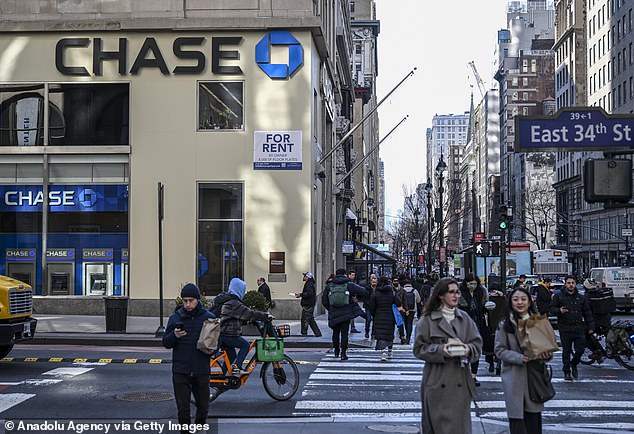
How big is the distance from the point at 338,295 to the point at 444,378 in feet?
36.0

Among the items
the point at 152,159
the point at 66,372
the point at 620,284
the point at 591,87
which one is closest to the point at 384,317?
the point at 66,372

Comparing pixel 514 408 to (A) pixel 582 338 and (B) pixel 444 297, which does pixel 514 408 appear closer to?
(B) pixel 444 297

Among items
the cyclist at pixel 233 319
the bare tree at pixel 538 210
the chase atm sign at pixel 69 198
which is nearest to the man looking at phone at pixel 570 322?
the cyclist at pixel 233 319

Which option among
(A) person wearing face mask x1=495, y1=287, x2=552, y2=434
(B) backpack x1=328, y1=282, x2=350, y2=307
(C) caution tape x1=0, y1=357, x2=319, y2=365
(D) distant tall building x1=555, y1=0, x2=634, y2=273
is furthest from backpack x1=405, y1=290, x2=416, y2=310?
(D) distant tall building x1=555, y1=0, x2=634, y2=273

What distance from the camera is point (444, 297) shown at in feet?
25.5

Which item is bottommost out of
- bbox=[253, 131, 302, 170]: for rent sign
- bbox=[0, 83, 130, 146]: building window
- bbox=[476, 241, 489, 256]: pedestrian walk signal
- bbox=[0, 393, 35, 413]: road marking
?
bbox=[0, 393, 35, 413]: road marking

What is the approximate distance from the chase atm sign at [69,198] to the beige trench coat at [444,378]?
24.6 metres

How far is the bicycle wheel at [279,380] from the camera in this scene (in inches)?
507

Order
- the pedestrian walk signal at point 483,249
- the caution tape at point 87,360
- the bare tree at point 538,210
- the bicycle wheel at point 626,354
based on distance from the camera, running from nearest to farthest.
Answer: the bicycle wheel at point 626,354 < the caution tape at point 87,360 < the pedestrian walk signal at point 483,249 < the bare tree at point 538,210

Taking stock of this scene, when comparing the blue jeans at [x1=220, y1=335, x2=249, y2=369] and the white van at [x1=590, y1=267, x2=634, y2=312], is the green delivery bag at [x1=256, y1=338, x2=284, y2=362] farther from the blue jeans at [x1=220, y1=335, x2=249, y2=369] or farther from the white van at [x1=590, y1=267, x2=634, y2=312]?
the white van at [x1=590, y1=267, x2=634, y2=312]

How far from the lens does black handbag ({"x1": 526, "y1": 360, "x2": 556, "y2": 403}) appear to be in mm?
8078

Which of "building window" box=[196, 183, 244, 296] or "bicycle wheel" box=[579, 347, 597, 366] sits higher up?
"building window" box=[196, 183, 244, 296]

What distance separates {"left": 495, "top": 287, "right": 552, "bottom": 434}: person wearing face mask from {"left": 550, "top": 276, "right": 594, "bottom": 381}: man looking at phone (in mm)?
7813

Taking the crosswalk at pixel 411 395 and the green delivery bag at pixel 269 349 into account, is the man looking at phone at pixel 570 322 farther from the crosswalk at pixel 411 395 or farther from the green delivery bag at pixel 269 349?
the green delivery bag at pixel 269 349
